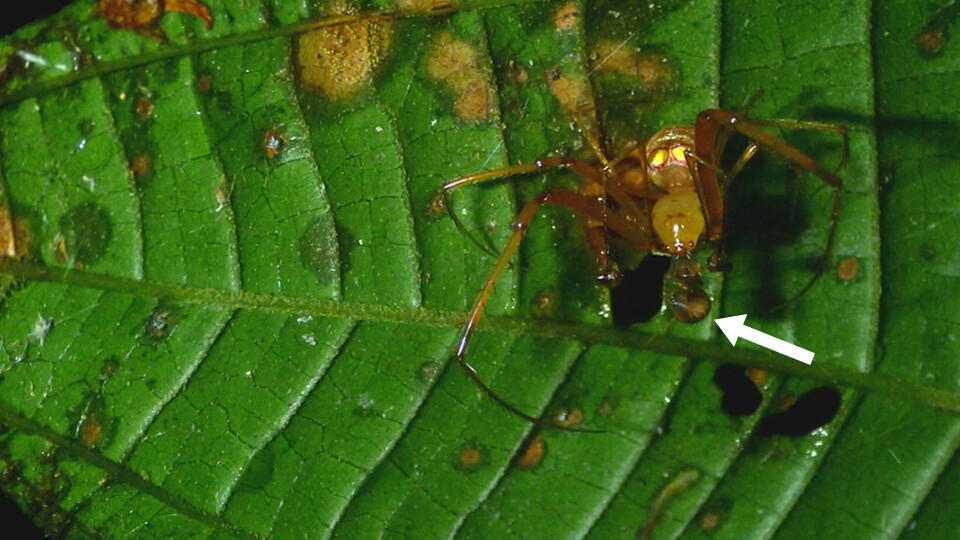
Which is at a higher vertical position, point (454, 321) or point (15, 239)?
point (15, 239)

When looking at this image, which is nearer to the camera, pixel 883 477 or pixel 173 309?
pixel 883 477

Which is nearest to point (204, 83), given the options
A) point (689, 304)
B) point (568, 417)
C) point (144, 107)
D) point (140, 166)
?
point (144, 107)

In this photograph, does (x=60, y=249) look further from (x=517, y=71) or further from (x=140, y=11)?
(x=517, y=71)

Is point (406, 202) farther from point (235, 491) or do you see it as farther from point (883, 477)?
point (883, 477)

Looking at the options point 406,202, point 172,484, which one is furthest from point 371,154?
point 172,484

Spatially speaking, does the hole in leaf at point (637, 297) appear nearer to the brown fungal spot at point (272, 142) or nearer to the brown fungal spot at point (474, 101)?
the brown fungal spot at point (474, 101)
